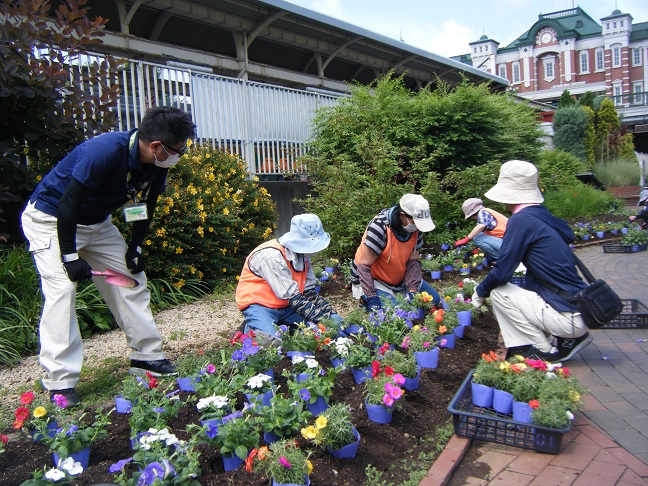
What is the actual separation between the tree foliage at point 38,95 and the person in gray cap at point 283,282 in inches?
96.2

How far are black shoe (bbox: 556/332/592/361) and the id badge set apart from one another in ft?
9.90

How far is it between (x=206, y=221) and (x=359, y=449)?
4387mm

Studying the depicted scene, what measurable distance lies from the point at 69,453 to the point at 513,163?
335 cm

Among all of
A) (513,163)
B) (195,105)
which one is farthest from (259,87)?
(513,163)

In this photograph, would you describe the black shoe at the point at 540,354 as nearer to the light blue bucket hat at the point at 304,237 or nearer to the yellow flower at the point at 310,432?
the light blue bucket hat at the point at 304,237

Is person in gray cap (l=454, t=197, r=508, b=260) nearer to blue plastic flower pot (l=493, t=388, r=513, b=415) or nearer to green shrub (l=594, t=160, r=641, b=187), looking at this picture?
blue plastic flower pot (l=493, t=388, r=513, b=415)

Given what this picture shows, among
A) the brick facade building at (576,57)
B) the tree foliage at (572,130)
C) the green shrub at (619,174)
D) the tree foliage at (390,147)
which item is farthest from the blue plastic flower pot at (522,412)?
the brick facade building at (576,57)

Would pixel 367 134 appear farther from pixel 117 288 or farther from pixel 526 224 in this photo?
pixel 117 288

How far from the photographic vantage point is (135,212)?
12.3ft

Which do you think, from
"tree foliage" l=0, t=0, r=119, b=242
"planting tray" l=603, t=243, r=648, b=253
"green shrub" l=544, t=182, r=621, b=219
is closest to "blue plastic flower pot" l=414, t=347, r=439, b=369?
"tree foliage" l=0, t=0, r=119, b=242

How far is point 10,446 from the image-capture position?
2.80 m

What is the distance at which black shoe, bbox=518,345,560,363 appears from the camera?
392 centimetres

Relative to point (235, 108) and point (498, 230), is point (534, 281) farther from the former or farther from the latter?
point (235, 108)

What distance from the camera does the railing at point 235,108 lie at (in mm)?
7945
